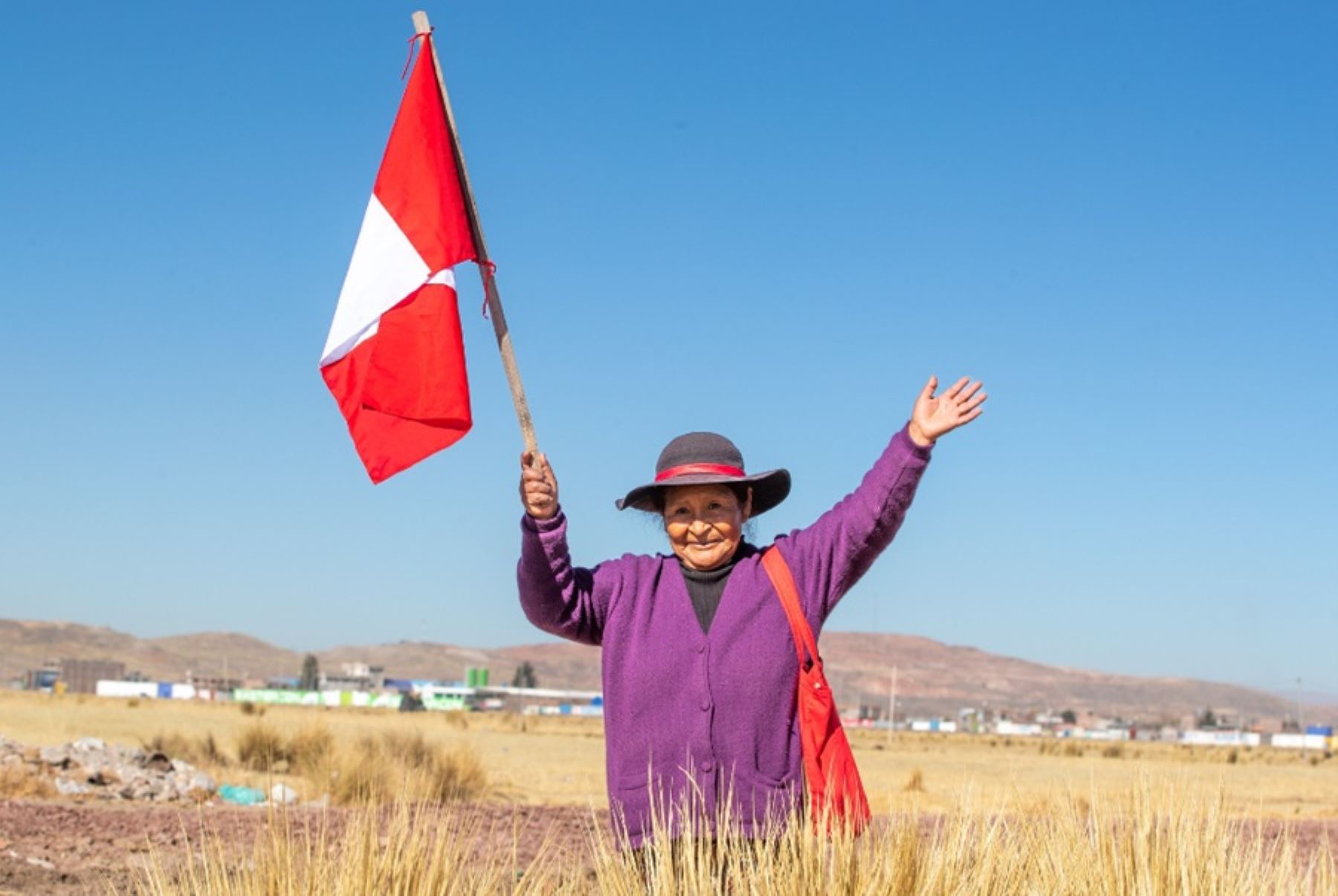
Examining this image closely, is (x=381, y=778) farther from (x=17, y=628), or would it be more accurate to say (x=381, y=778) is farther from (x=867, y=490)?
(x=17, y=628)

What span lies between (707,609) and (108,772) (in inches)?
502

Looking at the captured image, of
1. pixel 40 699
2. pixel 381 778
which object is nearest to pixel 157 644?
pixel 40 699

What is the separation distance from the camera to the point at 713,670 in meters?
4.87

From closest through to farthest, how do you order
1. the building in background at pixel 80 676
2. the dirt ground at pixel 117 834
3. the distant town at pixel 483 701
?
the dirt ground at pixel 117 834, the distant town at pixel 483 701, the building in background at pixel 80 676

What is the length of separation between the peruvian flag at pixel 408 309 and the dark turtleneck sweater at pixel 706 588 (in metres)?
1.06

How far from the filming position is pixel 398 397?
563cm

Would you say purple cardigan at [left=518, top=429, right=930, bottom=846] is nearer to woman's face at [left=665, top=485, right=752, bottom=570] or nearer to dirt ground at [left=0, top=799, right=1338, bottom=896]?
woman's face at [left=665, top=485, right=752, bottom=570]

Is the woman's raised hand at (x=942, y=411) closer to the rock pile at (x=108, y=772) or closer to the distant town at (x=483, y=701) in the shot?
the rock pile at (x=108, y=772)

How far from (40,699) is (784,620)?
6229cm

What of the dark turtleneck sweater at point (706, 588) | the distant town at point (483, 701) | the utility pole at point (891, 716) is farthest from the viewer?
the distant town at point (483, 701)

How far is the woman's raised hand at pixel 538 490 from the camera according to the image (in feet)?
16.4

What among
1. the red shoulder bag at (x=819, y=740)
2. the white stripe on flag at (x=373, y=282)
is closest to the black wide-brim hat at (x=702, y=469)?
the red shoulder bag at (x=819, y=740)

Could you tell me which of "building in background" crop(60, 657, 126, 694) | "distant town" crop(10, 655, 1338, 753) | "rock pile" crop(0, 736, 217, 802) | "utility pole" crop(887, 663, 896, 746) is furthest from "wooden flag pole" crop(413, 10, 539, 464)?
"building in background" crop(60, 657, 126, 694)

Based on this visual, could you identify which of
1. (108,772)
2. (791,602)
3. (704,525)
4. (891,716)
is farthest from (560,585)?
(891,716)
